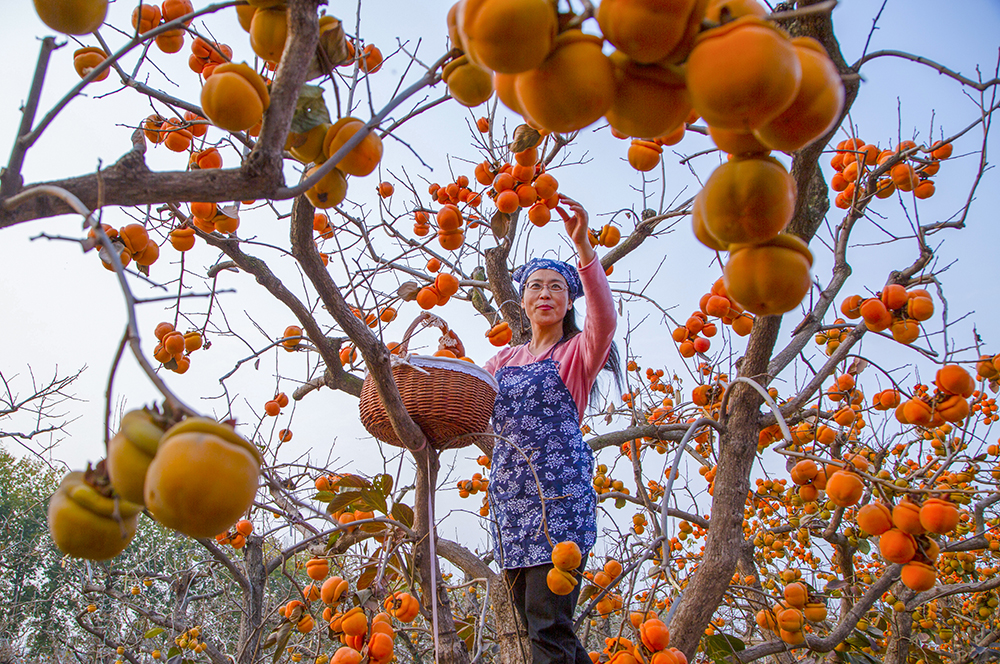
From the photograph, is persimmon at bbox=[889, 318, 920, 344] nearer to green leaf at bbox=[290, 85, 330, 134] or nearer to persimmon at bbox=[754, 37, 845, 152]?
persimmon at bbox=[754, 37, 845, 152]

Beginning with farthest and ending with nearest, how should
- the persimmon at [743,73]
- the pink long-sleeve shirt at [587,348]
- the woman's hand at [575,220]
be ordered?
1. the pink long-sleeve shirt at [587,348]
2. the woman's hand at [575,220]
3. the persimmon at [743,73]

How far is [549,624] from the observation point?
1.90m

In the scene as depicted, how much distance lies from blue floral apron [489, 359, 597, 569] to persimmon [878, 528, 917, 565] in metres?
0.97

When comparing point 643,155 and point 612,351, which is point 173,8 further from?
point 612,351

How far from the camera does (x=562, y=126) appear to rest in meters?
0.58

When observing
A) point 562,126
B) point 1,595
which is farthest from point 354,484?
point 1,595

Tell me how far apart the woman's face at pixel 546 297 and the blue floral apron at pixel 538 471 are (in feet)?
0.76

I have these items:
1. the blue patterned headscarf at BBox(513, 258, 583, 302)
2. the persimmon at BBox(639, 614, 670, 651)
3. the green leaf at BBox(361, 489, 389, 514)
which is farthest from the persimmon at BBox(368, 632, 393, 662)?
the blue patterned headscarf at BBox(513, 258, 583, 302)

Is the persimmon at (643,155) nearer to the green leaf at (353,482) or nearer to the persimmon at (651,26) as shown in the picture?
the persimmon at (651,26)

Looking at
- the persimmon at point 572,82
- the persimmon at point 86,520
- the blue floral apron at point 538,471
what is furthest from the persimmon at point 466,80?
the blue floral apron at point 538,471

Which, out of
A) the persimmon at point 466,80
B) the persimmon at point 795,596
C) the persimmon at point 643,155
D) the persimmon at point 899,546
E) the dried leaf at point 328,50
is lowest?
the persimmon at point 899,546

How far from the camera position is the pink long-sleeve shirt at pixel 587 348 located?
2158 millimetres

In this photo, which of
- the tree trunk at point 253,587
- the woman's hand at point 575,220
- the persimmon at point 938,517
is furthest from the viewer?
the tree trunk at point 253,587

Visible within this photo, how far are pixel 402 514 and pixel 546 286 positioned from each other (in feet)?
3.78
